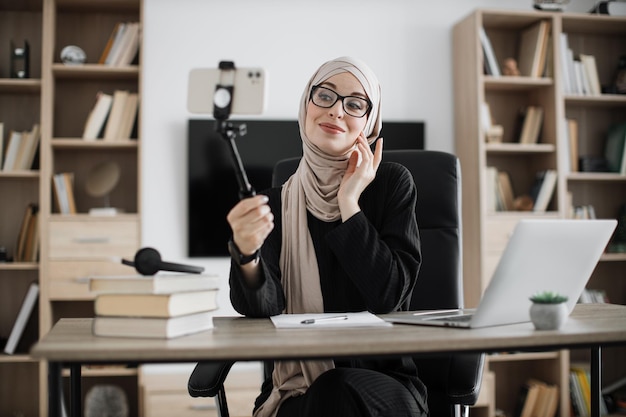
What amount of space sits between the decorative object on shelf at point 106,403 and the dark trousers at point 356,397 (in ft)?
7.86

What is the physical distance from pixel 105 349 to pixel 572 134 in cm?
343

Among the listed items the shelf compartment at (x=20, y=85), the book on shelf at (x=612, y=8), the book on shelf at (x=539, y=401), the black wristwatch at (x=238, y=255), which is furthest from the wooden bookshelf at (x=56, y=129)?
the book on shelf at (x=612, y=8)

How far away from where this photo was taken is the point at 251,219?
1.14 m

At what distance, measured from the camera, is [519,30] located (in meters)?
3.99

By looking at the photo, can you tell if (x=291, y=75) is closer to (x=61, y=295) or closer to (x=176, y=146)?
(x=176, y=146)

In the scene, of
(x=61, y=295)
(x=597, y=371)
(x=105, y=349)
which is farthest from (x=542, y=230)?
(x=61, y=295)

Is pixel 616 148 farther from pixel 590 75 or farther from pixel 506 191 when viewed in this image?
pixel 506 191

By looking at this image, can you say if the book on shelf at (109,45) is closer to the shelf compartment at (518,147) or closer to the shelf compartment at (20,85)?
the shelf compartment at (20,85)

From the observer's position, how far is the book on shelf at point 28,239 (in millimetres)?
3412

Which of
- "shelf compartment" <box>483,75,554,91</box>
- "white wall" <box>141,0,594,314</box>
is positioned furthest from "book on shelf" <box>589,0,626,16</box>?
"shelf compartment" <box>483,75,554,91</box>

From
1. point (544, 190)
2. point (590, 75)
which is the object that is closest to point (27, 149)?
point (544, 190)

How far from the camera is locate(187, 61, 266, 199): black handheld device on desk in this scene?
1045 mm

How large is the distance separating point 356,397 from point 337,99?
723mm

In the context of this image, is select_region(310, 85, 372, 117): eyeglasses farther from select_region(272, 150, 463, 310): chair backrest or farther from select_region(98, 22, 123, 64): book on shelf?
select_region(98, 22, 123, 64): book on shelf
